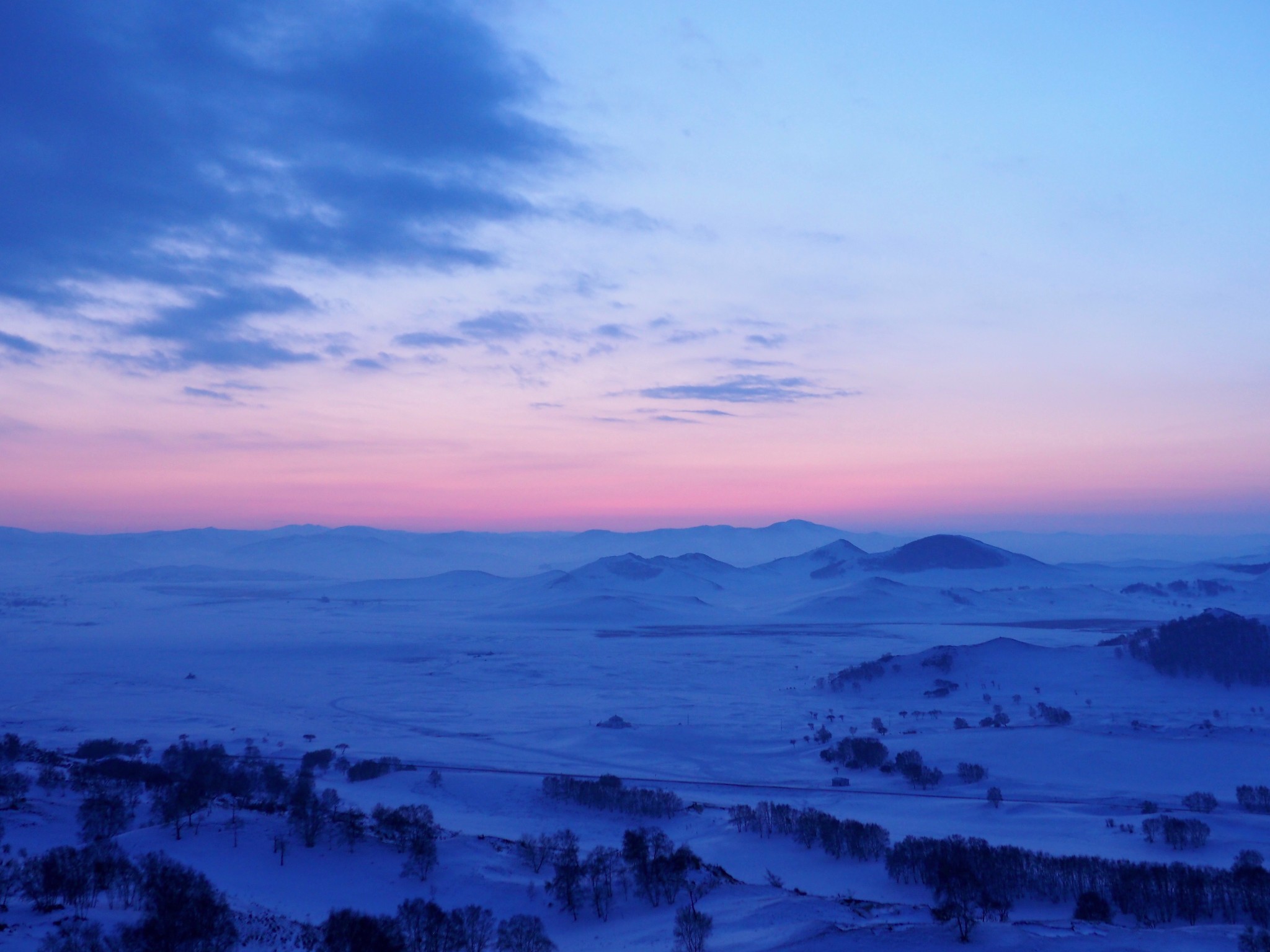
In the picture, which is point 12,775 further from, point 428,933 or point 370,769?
point 428,933

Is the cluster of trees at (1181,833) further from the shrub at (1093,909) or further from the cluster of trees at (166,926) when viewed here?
the cluster of trees at (166,926)

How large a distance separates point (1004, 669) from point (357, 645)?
247 feet

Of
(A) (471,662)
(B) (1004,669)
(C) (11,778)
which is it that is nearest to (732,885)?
(C) (11,778)

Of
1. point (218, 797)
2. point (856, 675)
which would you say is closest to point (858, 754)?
point (856, 675)

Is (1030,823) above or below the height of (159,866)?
below

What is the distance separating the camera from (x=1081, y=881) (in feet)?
84.7

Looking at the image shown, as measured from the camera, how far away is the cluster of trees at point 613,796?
37.3 meters

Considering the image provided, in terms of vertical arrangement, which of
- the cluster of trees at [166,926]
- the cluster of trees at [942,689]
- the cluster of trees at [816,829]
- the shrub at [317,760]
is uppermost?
the cluster of trees at [166,926]

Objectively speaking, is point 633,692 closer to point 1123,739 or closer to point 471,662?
point 471,662

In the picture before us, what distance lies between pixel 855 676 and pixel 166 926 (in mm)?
66132

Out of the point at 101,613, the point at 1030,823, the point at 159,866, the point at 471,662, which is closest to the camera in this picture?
the point at 159,866

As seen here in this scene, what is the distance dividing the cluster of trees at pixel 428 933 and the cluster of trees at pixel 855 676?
2176 inches

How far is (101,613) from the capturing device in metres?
148

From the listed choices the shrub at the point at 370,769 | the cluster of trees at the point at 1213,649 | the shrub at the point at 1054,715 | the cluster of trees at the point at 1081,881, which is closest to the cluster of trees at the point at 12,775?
the shrub at the point at 370,769
